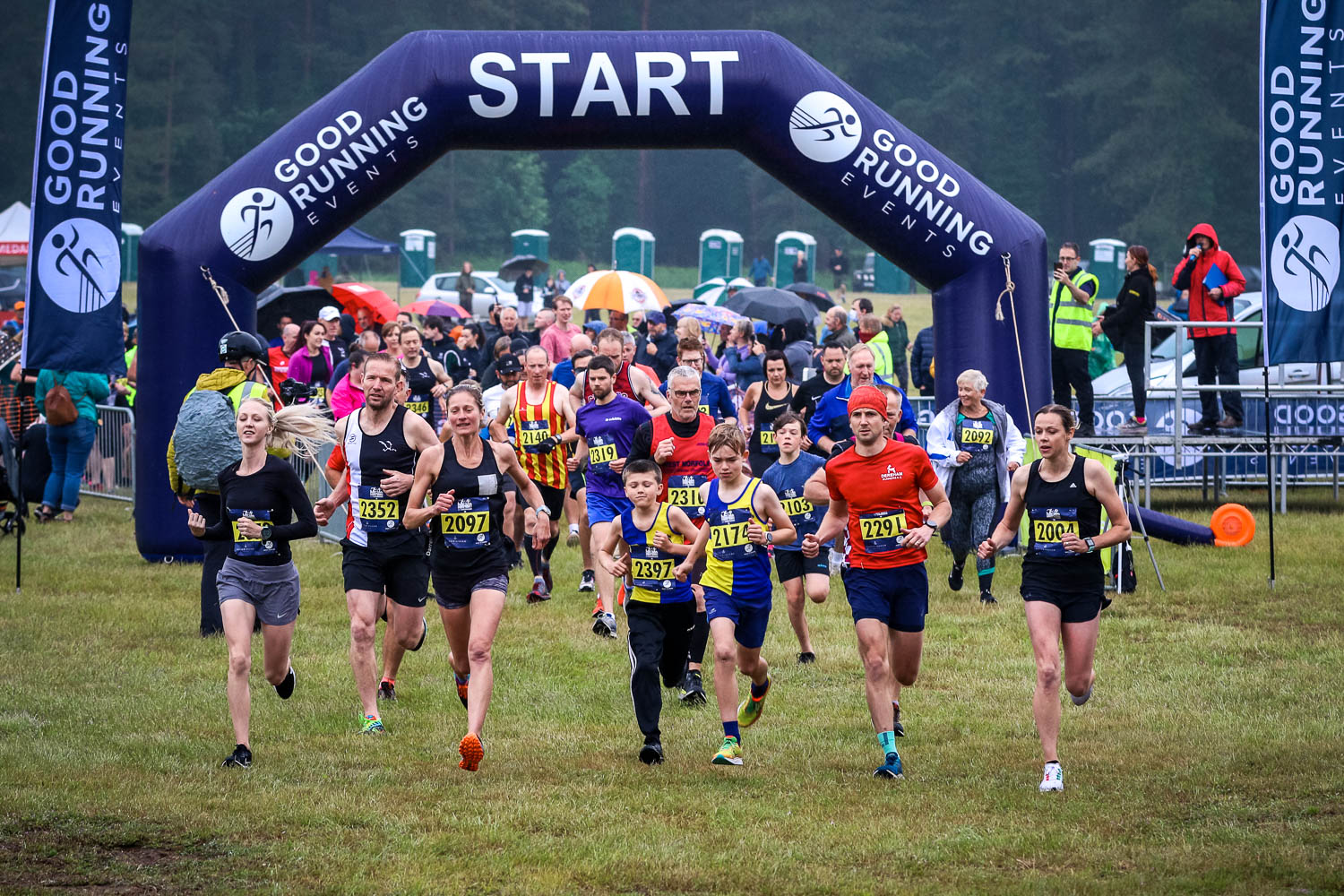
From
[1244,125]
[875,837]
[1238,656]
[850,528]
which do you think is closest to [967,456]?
[1238,656]

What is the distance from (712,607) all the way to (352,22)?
57.4 metres

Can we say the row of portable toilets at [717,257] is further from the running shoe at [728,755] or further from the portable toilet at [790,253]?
the running shoe at [728,755]

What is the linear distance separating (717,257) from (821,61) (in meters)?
14.6

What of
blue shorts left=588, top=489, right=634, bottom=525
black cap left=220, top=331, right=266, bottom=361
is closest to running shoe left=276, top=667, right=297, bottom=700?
black cap left=220, top=331, right=266, bottom=361

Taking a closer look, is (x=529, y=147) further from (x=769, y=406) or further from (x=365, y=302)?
(x=365, y=302)

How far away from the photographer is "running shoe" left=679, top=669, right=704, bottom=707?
31.3 ft

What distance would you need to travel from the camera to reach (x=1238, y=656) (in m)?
10.7

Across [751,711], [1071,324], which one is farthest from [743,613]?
[1071,324]

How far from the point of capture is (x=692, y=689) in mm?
9602

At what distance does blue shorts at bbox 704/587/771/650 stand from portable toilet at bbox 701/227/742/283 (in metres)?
43.4

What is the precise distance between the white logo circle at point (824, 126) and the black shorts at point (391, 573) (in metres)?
6.24

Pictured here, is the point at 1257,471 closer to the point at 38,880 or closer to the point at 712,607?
the point at 712,607

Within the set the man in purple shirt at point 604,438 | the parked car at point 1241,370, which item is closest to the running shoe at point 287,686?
the man in purple shirt at point 604,438

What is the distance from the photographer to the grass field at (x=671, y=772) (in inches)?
250
